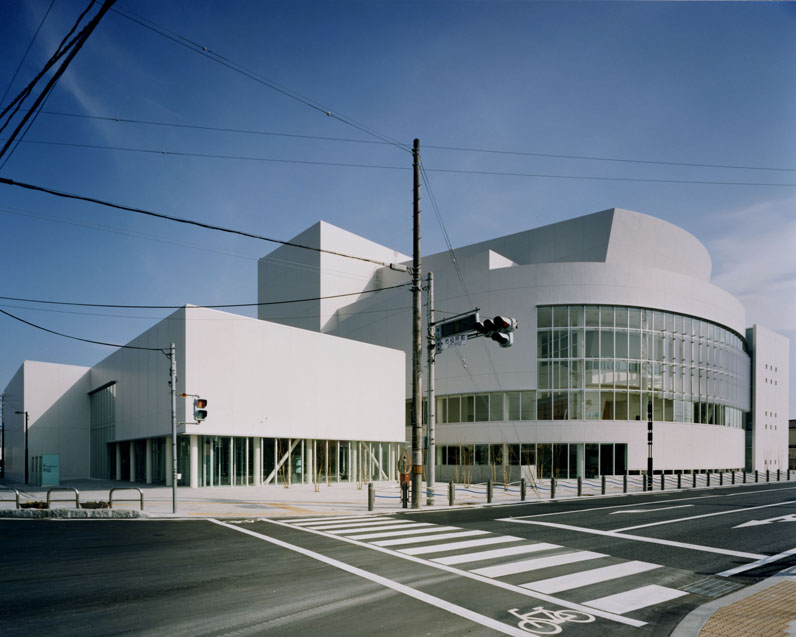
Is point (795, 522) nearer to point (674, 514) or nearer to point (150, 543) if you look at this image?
point (674, 514)

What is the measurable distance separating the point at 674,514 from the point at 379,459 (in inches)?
864

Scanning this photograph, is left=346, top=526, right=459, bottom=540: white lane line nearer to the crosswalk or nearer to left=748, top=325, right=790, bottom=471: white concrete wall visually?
the crosswalk

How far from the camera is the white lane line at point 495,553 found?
10.1 meters

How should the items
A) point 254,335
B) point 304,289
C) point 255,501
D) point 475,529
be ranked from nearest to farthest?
point 475,529
point 255,501
point 254,335
point 304,289

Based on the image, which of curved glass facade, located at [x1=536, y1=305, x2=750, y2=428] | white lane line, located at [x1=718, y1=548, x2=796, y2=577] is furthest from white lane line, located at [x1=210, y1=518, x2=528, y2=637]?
curved glass facade, located at [x1=536, y1=305, x2=750, y2=428]

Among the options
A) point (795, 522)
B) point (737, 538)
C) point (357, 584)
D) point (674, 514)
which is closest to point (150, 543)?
point (357, 584)

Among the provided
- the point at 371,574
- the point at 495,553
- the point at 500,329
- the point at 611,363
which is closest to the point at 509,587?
the point at 371,574

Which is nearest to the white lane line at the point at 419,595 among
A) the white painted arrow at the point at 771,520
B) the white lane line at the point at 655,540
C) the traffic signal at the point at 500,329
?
the white lane line at the point at 655,540

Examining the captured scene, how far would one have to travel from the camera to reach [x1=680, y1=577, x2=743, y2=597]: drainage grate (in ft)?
27.1

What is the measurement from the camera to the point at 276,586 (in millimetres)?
8258

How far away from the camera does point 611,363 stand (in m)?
43.1

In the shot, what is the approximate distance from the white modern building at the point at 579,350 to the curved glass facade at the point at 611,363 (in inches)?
3.7

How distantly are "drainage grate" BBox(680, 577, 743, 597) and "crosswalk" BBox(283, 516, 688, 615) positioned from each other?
0.89 feet

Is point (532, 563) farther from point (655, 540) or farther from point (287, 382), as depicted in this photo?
point (287, 382)
